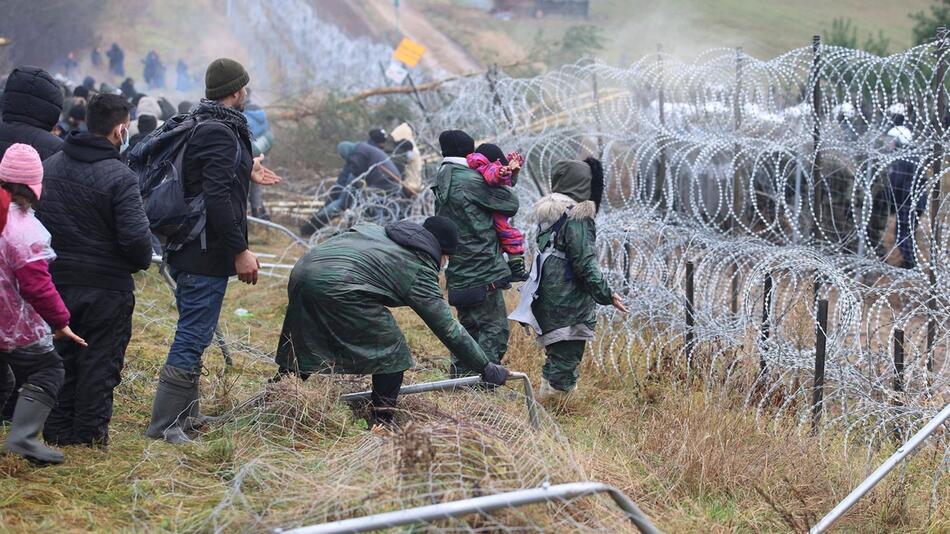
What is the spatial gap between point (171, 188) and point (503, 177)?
6.85 ft

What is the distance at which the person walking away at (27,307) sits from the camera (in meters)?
3.91

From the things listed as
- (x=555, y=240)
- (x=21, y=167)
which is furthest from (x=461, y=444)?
(x=555, y=240)

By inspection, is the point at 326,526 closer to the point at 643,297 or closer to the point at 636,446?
the point at 636,446

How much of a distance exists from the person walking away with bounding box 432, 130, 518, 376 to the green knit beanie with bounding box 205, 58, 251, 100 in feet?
5.44

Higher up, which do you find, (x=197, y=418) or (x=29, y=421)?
(x=29, y=421)

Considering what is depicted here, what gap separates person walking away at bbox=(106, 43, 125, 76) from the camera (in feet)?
80.5

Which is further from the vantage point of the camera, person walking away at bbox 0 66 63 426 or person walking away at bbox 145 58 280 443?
person walking away at bbox 0 66 63 426

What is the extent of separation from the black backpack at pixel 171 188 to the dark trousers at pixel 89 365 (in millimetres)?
344

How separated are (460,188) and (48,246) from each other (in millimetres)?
2595

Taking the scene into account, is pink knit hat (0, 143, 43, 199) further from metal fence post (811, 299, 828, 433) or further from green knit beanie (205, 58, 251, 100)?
metal fence post (811, 299, 828, 433)

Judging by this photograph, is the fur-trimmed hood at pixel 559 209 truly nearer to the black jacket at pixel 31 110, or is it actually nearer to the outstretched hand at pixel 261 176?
the outstretched hand at pixel 261 176

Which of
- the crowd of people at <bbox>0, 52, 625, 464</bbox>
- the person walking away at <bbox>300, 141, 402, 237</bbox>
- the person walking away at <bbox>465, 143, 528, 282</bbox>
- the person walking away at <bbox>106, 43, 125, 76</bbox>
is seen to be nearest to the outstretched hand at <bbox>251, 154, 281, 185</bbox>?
the crowd of people at <bbox>0, 52, 625, 464</bbox>

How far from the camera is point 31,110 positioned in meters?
5.28

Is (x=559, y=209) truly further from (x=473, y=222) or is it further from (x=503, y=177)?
(x=473, y=222)
